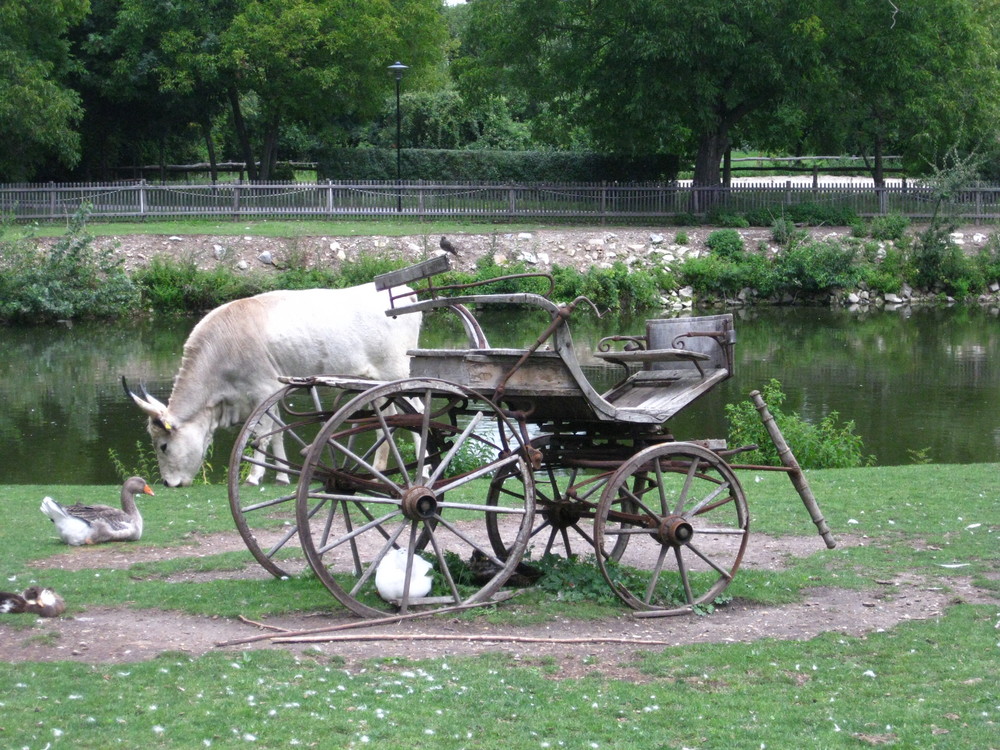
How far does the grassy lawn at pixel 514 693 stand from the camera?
545 cm

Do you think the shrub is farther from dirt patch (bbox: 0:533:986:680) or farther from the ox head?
dirt patch (bbox: 0:533:986:680)

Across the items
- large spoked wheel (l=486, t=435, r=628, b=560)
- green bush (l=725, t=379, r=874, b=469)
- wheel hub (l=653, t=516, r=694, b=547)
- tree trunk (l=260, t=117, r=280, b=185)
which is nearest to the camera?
wheel hub (l=653, t=516, r=694, b=547)

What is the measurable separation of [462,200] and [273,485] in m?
26.9

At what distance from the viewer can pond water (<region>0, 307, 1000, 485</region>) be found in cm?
1667

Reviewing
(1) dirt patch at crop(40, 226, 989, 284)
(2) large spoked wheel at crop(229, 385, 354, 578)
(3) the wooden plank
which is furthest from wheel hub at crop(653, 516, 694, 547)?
(1) dirt patch at crop(40, 226, 989, 284)

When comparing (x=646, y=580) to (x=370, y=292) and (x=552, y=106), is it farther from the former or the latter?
(x=552, y=106)

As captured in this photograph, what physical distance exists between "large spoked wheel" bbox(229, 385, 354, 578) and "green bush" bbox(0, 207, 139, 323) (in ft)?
48.5

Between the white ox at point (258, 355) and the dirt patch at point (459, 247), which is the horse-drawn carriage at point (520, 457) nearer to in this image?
the white ox at point (258, 355)

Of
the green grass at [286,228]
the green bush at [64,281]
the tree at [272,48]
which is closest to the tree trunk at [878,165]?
the green grass at [286,228]

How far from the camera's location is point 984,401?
20.3m

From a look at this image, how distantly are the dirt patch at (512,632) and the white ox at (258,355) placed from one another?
16.9ft

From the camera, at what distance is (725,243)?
35.9 m

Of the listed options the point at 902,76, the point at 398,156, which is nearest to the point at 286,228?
the point at 398,156

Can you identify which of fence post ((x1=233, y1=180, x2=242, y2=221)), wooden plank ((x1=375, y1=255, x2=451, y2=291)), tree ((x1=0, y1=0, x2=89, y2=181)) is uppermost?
tree ((x1=0, y1=0, x2=89, y2=181))
